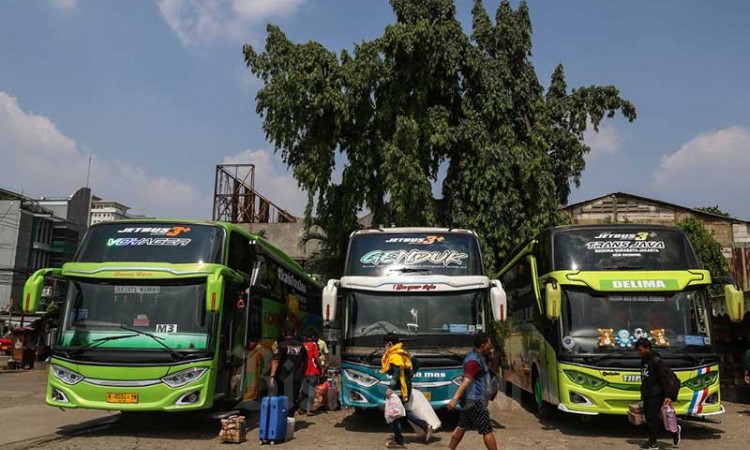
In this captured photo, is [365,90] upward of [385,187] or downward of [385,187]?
upward

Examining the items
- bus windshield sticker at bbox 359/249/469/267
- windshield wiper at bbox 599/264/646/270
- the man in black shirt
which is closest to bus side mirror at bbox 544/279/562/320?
windshield wiper at bbox 599/264/646/270

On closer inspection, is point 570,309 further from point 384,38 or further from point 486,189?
point 384,38

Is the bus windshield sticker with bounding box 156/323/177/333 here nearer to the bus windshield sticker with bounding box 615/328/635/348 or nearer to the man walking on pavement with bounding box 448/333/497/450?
the man walking on pavement with bounding box 448/333/497/450

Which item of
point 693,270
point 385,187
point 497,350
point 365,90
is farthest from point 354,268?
point 365,90

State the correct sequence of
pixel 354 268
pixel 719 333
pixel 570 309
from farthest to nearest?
pixel 719 333, pixel 354 268, pixel 570 309

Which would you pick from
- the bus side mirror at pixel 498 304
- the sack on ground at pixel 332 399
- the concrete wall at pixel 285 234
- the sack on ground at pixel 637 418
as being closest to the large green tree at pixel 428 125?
the sack on ground at pixel 332 399

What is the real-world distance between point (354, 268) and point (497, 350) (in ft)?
27.6

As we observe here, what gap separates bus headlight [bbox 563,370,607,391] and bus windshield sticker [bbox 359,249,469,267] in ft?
8.91

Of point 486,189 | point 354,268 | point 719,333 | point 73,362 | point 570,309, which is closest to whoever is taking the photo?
point 73,362

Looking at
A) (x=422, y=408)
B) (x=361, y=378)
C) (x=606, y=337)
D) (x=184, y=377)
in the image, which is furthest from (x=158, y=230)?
(x=606, y=337)

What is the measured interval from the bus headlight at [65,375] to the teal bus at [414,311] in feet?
13.2

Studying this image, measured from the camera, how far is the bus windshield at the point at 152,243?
9680 mm

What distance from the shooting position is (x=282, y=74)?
22.3m

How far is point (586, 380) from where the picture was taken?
31.4 ft
